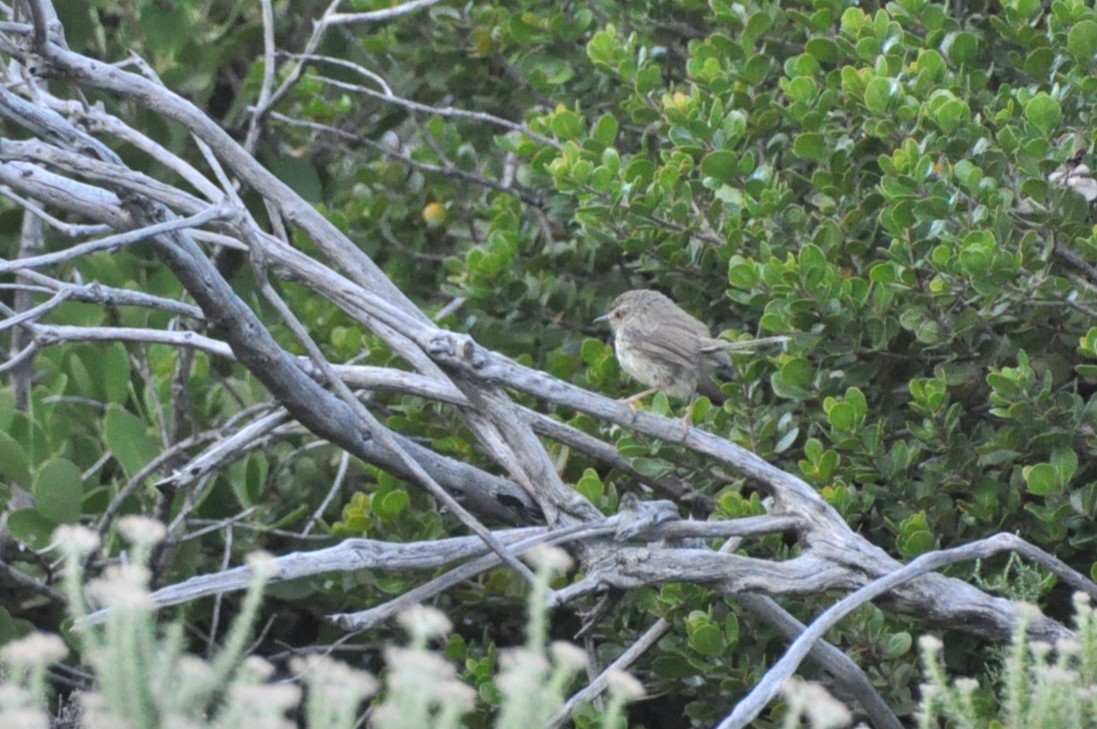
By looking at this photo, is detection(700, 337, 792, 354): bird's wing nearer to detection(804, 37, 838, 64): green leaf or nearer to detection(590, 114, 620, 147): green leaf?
detection(590, 114, 620, 147): green leaf

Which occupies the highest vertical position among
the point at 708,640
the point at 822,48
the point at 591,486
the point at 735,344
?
the point at 822,48

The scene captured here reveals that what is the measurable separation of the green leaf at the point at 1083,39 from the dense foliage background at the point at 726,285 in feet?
0.04

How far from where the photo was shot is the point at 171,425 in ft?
17.0

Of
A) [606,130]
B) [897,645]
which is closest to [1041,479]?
[897,645]

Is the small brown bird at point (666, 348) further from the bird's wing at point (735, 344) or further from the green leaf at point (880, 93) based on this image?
the green leaf at point (880, 93)

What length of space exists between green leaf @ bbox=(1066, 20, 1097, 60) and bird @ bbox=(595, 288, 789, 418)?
4.17 feet

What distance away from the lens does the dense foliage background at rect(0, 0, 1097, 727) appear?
392 cm

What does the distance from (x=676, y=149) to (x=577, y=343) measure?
0.91 m

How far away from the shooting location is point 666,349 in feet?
14.9

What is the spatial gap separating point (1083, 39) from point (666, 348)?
148 centimetres

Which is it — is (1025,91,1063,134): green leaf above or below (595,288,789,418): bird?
above

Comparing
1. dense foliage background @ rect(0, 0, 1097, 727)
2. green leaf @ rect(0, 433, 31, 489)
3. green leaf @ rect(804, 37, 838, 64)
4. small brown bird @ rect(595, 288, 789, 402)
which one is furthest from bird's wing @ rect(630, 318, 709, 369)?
green leaf @ rect(0, 433, 31, 489)

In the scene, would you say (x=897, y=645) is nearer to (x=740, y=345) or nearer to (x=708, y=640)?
(x=708, y=640)

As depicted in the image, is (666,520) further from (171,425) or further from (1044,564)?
(171,425)
